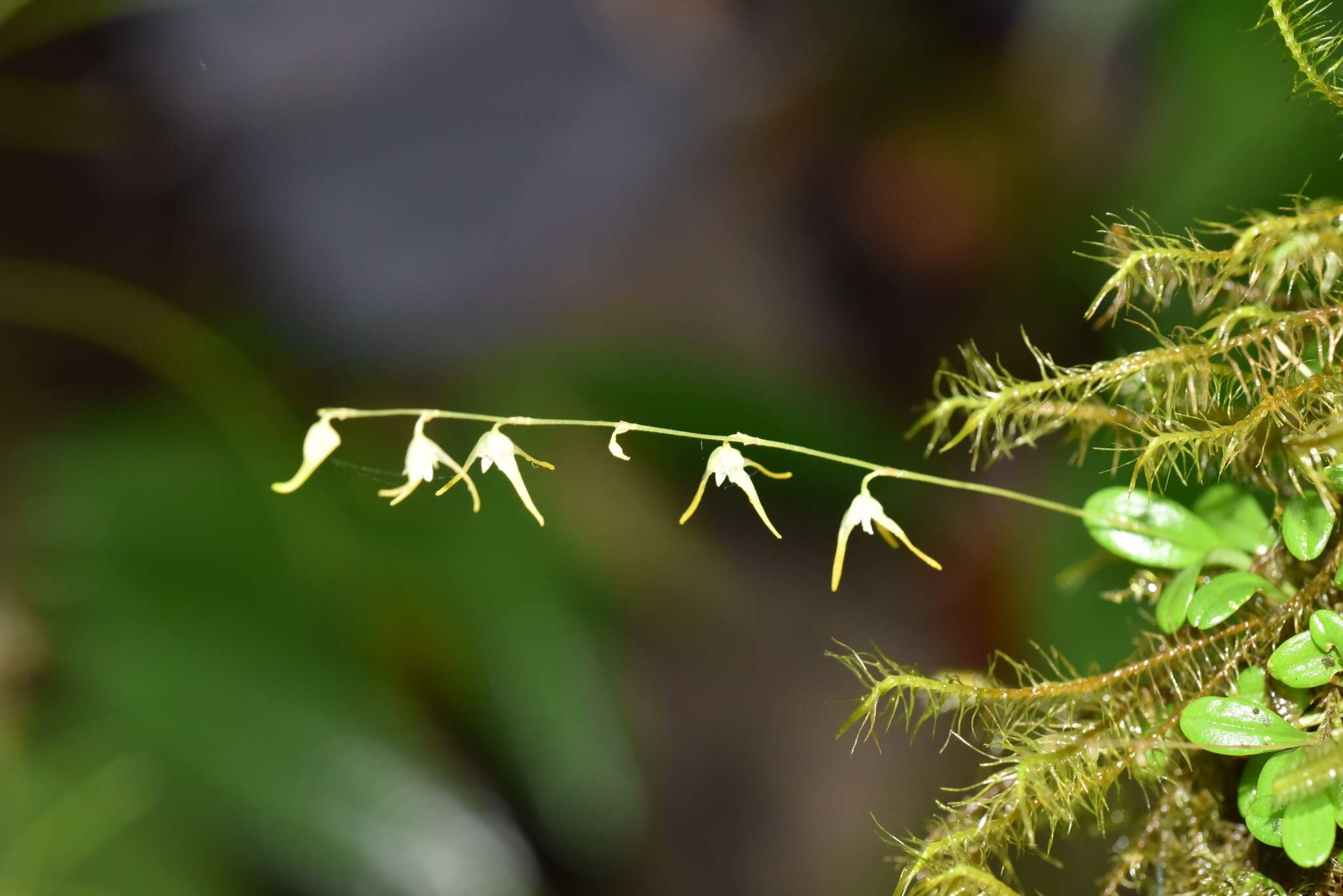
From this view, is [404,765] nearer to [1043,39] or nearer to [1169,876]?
[1169,876]

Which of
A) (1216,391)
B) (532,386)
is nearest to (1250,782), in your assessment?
(1216,391)

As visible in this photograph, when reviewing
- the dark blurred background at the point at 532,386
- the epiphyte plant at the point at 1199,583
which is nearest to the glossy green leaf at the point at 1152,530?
the epiphyte plant at the point at 1199,583

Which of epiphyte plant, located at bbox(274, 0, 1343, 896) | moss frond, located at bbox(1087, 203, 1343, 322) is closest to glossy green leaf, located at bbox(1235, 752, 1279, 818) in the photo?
epiphyte plant, located at bbox(274, 0, 1343, 896)

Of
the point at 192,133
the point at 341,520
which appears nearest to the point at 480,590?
the point at 341,520

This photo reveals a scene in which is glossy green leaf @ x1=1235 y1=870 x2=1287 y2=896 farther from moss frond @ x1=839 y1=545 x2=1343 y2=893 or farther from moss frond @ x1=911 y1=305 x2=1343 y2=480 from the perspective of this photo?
moss frond @ x1=911 y1=305 x2=1343 y2=480

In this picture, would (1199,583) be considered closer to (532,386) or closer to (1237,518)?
(1237,518)

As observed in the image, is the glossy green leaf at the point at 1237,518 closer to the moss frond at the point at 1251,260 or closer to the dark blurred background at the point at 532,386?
the moss frond at the point at 1251,260

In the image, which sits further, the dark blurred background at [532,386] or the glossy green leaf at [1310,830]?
the dark blurred background at [532,386]
